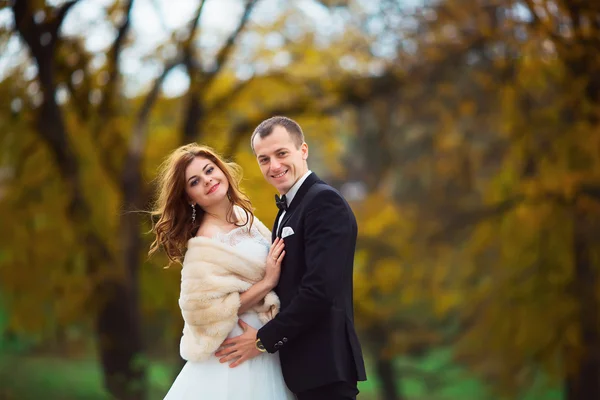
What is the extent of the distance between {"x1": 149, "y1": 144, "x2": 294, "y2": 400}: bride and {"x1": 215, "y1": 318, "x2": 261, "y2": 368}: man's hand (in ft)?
0.07

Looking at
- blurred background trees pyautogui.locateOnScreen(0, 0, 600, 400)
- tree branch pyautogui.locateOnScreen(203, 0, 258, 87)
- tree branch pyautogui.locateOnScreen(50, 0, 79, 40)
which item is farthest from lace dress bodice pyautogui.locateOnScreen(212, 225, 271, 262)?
tree branch pyautogui.locateOnScreen(203, 0, 258, 87)

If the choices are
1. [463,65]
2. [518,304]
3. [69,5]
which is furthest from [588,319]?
[69,5]

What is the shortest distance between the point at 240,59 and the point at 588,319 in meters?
5.31

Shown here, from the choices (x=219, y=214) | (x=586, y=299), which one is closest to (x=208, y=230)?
(x=219, y=214)

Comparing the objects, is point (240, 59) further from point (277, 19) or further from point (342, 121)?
point (342, 121)

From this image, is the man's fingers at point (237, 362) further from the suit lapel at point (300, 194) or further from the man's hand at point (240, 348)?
the suit lapel at point (300, 194)

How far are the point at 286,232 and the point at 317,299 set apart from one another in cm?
27

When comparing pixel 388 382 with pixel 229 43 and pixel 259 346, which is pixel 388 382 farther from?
pixel 259 346

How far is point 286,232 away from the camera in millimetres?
2547

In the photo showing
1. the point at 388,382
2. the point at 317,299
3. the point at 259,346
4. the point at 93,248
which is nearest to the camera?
the point at 317,299

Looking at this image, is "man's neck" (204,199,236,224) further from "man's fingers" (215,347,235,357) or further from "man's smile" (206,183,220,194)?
"man's fingers" (215,347,235,357)

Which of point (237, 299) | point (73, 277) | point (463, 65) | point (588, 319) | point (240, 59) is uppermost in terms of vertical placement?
point (240, 59)

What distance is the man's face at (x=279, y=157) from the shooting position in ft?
8.43

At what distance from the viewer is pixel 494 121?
9773mm
